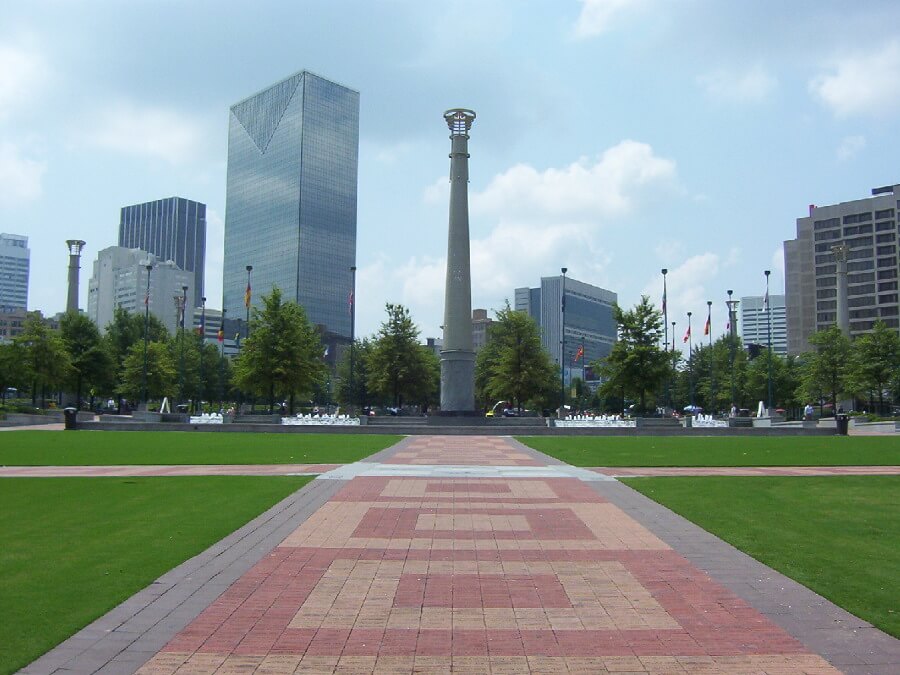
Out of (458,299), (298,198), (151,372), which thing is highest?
(298,198)

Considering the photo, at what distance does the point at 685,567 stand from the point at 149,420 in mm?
47981

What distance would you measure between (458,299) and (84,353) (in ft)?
133

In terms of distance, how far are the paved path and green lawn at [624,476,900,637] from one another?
342 millimetres

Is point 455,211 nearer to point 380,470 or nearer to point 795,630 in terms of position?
point 380,470

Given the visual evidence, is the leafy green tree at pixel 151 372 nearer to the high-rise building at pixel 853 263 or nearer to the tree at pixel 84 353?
the tree at pixel 84 353

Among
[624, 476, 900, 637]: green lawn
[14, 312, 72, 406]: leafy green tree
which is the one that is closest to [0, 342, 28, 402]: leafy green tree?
[14, 312, 72, 406]: leafy green tree

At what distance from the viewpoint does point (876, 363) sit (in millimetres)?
63656

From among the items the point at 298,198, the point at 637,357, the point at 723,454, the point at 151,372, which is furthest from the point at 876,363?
the point at 298,198

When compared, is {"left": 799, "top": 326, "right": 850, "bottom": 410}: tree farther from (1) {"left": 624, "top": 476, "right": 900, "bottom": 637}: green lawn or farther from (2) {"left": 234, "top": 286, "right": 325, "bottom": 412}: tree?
(1) {"left": 624, "top": 476, "right": 900, "bottom": 637}: green lawn

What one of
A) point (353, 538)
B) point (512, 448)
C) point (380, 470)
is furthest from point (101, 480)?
point (512, 448)

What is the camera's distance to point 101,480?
1752 centimetres

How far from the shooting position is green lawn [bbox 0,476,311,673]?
6.74m

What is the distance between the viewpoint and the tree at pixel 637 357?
6172 cm

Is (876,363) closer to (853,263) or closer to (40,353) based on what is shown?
(40,353)
